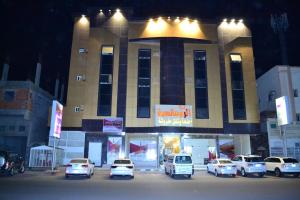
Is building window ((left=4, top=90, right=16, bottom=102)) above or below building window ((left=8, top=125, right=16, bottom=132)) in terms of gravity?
above

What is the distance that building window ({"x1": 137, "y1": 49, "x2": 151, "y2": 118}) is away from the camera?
33969 mm

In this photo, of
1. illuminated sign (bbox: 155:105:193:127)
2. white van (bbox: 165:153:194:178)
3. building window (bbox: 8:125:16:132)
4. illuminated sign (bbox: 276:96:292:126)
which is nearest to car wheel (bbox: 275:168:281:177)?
white van (bbox: 165:153:194:178)

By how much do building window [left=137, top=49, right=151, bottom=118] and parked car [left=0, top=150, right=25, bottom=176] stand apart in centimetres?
1520

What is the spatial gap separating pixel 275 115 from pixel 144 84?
1862 cm

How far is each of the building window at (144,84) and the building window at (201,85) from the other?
654 centimetres

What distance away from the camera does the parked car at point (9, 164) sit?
2089cm

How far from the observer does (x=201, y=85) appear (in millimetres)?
35188

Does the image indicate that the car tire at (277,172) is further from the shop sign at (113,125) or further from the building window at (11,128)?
the building window at (11,128)

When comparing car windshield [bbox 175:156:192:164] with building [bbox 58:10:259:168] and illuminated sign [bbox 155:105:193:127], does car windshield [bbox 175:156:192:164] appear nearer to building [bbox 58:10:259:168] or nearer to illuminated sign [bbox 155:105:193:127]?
illuminated sign [bbox 155:105:193:127]

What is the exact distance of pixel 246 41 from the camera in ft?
123

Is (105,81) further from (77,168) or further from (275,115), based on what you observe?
(275,115)

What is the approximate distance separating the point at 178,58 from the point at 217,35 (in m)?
7.10

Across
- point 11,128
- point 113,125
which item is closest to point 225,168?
point 113,125

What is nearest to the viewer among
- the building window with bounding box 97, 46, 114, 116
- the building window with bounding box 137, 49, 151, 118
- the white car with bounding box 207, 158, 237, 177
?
the white car with bounding box 207, 158, 237, 177
